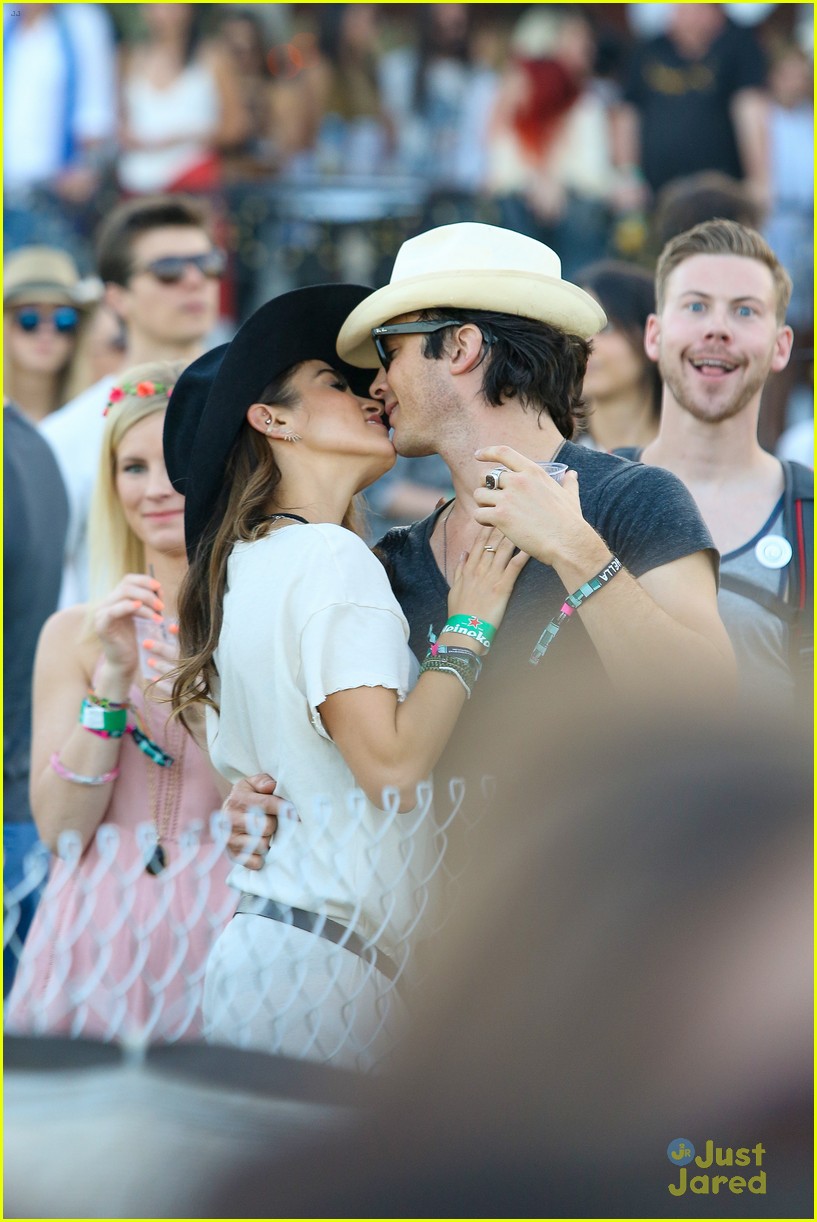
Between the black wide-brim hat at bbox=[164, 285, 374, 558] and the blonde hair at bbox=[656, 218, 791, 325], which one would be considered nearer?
the black wide-brim hat at bbox=[164, 285, 374, 558]

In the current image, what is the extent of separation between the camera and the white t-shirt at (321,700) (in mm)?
2533

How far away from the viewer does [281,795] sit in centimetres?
268

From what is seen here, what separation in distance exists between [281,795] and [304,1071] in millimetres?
889

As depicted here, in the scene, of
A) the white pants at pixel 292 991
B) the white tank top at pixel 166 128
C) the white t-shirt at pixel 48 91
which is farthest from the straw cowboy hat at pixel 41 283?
the white pants at pixel 292 991

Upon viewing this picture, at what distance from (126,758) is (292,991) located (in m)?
1.04

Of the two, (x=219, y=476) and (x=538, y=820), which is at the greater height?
(x=219, y=476)

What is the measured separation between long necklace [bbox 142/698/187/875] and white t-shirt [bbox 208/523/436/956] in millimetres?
689

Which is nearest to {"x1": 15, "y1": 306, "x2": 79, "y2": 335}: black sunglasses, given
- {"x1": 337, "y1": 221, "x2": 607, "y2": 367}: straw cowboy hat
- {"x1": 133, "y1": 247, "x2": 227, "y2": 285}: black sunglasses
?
{"x1": 133, "y1": 247, "x2": 227, "y2": 285}: black sunglasses

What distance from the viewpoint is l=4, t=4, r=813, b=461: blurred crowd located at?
8.16 m

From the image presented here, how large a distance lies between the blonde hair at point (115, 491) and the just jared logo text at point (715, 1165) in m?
2.53

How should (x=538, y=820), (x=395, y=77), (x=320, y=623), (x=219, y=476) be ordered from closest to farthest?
(x=538, y=820), (x=320, y=623), (x=219, y=476), (x=395, y=77)

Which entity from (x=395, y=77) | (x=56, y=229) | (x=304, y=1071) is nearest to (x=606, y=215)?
(x=395, y=77)

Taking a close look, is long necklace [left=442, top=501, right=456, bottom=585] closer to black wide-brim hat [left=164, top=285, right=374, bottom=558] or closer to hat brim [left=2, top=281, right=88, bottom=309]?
black wide-brim hat [left=164, top=285, right=374, bottom=558]

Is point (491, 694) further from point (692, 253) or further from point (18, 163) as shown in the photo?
point (18, 163)
